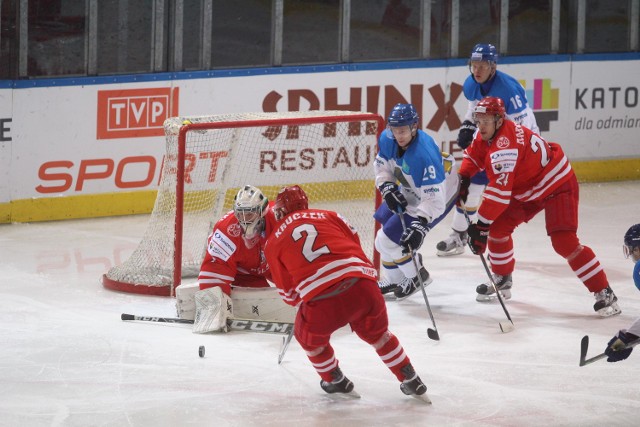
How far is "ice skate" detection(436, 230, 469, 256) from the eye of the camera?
25.4 feet

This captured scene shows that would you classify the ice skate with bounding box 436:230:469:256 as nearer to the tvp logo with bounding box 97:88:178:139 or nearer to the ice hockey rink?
the ice hockey rink

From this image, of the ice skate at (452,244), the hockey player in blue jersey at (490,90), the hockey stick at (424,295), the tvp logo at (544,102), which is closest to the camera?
the hockey stick at (424,295)

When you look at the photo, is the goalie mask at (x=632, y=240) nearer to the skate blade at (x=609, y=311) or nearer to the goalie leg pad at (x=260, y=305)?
the skate blade at (x=609, y=311)

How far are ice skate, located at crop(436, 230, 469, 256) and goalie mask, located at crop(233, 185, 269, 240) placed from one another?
244cm

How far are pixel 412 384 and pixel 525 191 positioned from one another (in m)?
1.76

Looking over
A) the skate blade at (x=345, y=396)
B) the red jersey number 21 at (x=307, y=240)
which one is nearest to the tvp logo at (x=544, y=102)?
the skate blade at (x=345, y=396)

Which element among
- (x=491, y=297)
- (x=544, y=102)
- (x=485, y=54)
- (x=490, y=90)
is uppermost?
(x=485, y=54)

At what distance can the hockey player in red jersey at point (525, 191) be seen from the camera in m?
6.14

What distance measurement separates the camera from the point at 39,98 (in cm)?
823

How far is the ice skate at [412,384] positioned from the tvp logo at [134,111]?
4133 mm

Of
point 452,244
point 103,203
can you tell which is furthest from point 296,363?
point 103,203

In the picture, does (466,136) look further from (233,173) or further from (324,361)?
(324,361)

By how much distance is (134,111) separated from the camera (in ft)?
28.1

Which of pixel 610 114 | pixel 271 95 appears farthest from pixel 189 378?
pixel 610 114
